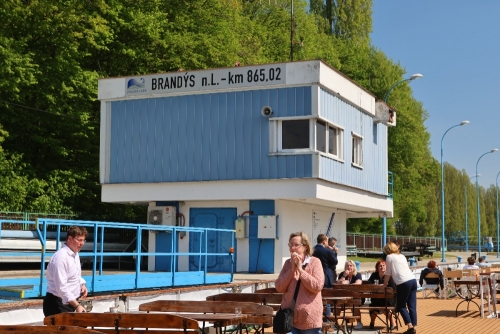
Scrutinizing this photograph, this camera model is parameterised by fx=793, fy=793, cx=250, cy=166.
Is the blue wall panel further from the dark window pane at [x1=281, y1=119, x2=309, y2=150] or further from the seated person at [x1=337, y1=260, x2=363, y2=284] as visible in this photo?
the seated person at [x1=337, y1=260, x2=363, y2=284]

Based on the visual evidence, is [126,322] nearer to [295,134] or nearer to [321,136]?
[295,134]

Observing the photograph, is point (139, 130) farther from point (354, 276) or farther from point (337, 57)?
point (337, 57)

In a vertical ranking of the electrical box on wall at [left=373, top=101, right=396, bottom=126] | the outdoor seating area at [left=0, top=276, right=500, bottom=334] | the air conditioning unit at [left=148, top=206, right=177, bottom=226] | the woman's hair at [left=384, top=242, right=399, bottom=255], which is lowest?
the outdoor seating area at [left=0, top=276, right=500, bottom=334]

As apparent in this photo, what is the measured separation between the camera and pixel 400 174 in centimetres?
6047

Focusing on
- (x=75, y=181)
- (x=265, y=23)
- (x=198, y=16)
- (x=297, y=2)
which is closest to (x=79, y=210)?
(x=75, y=181)

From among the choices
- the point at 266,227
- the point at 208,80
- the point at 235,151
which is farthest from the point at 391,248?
the point at 208,80

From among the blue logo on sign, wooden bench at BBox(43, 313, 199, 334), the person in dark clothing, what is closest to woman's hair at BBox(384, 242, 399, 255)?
the person in dark clothing

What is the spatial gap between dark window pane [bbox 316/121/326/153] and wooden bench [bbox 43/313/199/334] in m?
15.4

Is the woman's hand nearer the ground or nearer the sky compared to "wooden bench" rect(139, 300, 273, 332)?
nearer the sky

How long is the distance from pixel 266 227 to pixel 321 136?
10.3ft

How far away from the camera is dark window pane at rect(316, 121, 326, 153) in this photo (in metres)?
23.1

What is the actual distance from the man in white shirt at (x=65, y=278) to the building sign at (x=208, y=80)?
15.2 meters

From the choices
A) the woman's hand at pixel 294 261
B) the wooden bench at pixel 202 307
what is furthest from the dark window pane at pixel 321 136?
the woman's hand at pixel 294 261

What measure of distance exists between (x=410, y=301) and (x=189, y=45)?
24.1 metres
